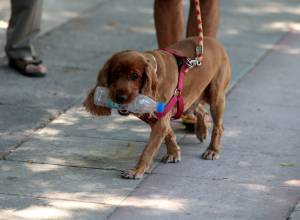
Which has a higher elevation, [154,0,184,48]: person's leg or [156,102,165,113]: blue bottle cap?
[154,0,184,48]: person's leg

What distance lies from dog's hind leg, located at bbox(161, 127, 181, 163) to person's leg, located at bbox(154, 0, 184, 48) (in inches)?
43.5

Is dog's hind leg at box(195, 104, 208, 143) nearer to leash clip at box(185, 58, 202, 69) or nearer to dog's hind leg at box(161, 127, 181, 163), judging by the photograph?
dog's hind leg at box(161, 127, 181, 163)

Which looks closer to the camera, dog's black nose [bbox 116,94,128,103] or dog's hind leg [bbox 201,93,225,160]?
dog's black nose [bbox 116,94,128,103]

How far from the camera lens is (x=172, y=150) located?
638 centimetres

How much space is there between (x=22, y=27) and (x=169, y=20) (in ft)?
5.74

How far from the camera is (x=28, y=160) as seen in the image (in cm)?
630

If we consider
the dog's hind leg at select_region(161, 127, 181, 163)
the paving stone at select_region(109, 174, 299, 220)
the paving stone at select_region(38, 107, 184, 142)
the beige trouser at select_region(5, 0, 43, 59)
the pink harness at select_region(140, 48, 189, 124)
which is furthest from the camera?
the beige trouser at select_region(5, 0, 43, 59)

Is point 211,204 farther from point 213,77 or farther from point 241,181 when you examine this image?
point 213,77

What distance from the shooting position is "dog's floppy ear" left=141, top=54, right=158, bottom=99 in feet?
18.8

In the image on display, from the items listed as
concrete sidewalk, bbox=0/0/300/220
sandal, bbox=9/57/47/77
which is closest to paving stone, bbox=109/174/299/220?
concrete sidewalk, bbox=0/0/300/220

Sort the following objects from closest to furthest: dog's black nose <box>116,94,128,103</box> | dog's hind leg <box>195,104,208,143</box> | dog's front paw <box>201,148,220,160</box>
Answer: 1. dog's black nose <box>116,94,128,103</box>
2. dog's front paw <box>201,148,220,160</box>
3. dog's hind leg <box>195,104,208,143</box>

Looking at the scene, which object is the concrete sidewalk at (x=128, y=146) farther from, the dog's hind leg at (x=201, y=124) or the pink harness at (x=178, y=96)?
the pink harness at (x=178, y=96)

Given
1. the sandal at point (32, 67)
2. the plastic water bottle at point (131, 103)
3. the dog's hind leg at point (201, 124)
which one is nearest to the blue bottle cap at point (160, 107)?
the plastic water bottle at point (131, 103)

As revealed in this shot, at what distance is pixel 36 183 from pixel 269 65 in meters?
3.82
